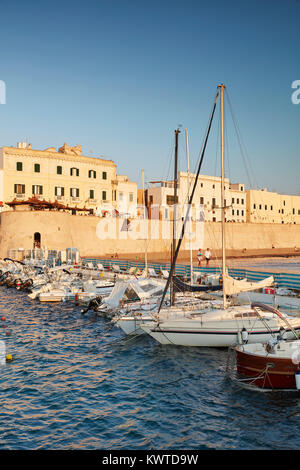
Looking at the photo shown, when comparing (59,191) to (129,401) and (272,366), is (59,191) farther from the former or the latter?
(272,366)

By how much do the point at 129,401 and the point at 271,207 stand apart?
8586cm

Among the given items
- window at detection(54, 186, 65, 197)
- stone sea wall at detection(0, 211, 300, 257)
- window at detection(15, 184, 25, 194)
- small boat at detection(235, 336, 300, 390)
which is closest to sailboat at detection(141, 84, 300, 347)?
small boat at detection(235, 336, 300, 390)

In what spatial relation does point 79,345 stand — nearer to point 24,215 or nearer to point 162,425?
point 162,425

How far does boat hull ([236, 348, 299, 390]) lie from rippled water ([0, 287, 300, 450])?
1.35 ft

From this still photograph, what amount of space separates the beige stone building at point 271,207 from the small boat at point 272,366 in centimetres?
7662

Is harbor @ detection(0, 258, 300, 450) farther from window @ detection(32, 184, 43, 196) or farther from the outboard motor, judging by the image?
window @ detection(32, 184, 43, 196)

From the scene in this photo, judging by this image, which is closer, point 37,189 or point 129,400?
point 129,400

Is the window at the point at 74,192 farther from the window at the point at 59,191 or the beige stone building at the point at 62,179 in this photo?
the window at the point at 59,191

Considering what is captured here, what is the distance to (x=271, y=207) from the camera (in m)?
94.1

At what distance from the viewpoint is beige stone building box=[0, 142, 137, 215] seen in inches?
2194

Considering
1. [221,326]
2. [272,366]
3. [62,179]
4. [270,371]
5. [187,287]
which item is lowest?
[270,371]

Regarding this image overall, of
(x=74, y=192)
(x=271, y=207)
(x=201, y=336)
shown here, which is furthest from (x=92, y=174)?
(x=201, y=336)

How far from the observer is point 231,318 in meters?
17.7
